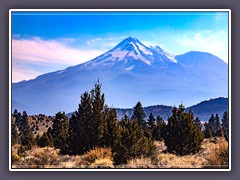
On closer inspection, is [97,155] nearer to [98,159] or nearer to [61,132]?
[98,159]

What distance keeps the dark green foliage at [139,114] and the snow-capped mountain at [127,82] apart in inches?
5.0

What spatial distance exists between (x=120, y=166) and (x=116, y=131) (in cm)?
92

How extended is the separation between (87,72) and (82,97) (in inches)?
20.7

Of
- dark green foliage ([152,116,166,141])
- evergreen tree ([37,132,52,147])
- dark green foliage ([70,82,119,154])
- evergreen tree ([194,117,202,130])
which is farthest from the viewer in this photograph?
dark green foliage ([152,116,166,141])

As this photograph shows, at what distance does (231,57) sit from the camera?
9500mm

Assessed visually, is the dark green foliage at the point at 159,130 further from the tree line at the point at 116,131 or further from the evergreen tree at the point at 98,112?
the evergreen tree at the point at 98,112

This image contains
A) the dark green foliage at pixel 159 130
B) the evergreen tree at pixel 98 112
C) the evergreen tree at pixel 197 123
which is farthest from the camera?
the dark green foliage at pixel 159 130

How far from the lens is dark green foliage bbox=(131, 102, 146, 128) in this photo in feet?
32.6

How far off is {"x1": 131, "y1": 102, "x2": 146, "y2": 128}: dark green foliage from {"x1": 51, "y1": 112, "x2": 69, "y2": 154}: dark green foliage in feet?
4.62

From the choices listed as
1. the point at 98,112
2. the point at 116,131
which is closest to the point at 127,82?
the point at 116,131

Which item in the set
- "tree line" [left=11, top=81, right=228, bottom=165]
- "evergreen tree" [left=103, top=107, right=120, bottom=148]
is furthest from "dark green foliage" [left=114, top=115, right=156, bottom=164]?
"evergreen tree" [left=103, top=107, right=120, bottom=148]

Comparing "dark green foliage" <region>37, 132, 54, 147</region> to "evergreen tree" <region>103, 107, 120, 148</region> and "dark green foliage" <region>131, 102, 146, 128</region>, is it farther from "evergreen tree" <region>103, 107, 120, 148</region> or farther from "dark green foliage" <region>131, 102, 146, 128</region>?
"dark green foliage" <region>131, 102, 146, 128</region>

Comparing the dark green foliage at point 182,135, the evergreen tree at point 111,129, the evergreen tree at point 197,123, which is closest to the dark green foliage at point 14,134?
the evergreen tree at point 111,129

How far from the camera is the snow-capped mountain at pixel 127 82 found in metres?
9.88
